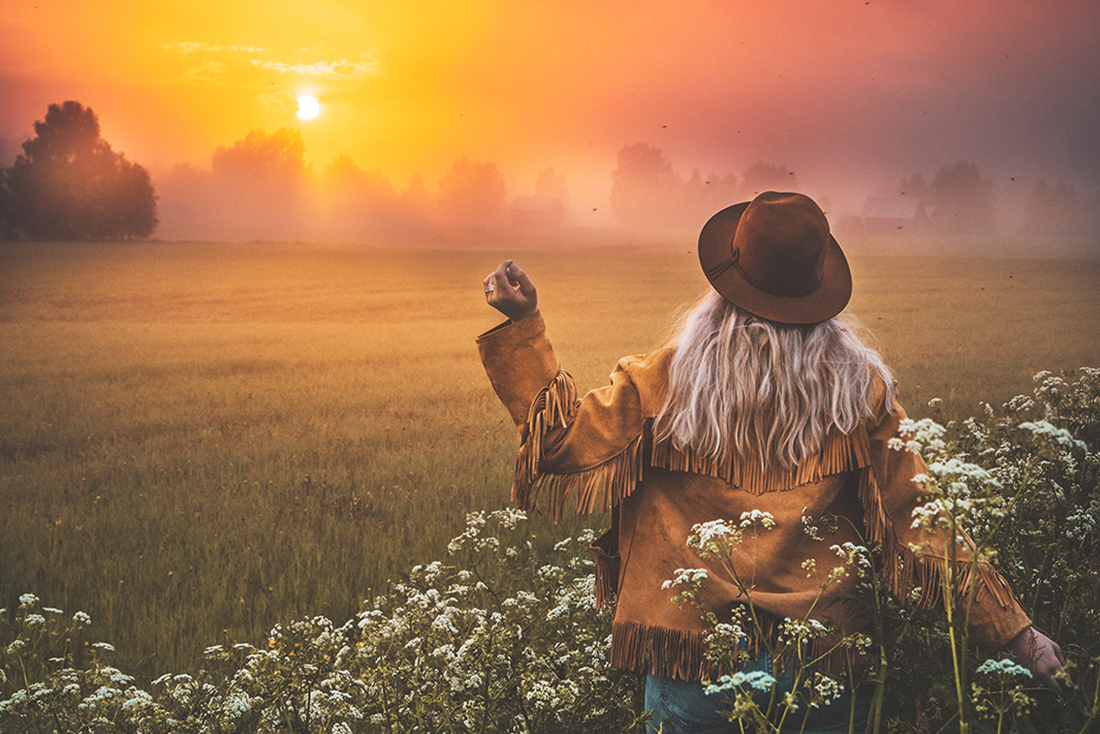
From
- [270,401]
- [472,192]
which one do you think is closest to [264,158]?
[472,192]

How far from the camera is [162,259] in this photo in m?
15.8

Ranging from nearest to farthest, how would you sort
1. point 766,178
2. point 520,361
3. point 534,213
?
1. point 520,361
2. point 766,178
3. point 534,213

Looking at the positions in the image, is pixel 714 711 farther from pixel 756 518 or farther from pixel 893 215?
pixel 893 215

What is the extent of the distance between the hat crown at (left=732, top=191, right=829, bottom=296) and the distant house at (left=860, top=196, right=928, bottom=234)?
1364 centimetres

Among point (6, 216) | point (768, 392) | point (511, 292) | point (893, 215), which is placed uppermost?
point (893, 215)

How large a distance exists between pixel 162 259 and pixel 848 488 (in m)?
16.5

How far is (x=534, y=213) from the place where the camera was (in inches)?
686

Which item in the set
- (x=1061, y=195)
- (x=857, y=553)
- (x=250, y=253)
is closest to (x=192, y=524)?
(x=857, y=553)

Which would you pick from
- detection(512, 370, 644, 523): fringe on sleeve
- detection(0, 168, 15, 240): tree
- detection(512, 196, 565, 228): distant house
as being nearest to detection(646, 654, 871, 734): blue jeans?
detection(512, 370, 644, 523): fringe on sleeve

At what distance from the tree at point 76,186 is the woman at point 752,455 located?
1055cm

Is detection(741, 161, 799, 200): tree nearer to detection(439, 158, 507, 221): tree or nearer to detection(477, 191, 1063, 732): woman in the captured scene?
detection(439, 158, 507, 221): tree

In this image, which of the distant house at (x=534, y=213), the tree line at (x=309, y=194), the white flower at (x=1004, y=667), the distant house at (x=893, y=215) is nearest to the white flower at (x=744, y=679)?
the white flower at (x=1004, y=667)

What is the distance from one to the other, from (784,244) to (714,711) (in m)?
1.09

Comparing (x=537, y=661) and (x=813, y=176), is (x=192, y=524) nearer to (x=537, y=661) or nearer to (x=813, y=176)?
(x=537, y=661)
